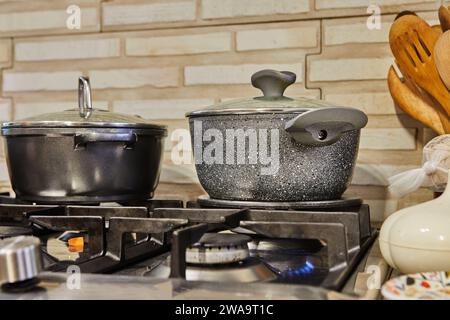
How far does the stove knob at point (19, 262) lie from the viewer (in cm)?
59

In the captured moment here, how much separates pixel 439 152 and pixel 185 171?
0.63 m

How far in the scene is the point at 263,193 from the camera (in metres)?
0.92

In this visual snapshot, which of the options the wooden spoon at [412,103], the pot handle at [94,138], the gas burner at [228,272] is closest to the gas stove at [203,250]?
the gas burner at [228,272]

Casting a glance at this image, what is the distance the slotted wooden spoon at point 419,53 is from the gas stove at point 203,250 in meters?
0.29

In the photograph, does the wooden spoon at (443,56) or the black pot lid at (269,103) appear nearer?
the black pot lid at (269,103)

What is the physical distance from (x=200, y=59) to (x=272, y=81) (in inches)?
16.0

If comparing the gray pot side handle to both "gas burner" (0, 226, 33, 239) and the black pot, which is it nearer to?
the black pot

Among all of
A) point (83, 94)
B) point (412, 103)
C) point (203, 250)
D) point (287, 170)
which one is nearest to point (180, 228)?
point (203, 250)

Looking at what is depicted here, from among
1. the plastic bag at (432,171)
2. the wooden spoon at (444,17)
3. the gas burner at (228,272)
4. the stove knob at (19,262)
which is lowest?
the gas burner at (228,272)

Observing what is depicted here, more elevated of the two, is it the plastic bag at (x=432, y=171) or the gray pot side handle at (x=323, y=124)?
the gray pot side handle at (x=323, y=124)

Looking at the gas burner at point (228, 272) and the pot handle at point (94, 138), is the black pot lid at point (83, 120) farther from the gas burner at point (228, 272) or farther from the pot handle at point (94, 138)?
the gas burner at point (228, 272)

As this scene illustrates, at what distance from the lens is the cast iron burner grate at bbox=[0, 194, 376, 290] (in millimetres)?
713

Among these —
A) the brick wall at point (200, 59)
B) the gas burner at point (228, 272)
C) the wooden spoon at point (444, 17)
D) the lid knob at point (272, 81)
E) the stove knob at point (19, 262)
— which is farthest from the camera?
the brick wall at point (200, 59)

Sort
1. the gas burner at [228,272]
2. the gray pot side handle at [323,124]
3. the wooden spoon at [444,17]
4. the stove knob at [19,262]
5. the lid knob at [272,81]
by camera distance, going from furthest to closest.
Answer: the wooden spoon at [444,17], the lid knob at [272,81], the gray pot side handle at [323,124], the gas burner at [228,272], the stove knob at [19,262]
